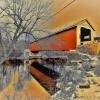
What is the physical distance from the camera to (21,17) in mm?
8438

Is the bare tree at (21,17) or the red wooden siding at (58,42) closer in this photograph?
the red wooden siding at (58,42)

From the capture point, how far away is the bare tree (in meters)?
8.34

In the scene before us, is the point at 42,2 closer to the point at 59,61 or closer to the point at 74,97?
the point at 59,61

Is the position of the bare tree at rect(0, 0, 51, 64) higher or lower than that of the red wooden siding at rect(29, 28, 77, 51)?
higher

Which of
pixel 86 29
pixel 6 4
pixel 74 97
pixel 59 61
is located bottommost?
pixel 74 97

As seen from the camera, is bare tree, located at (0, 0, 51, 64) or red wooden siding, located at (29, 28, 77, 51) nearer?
red wooden siding, located at (29, 28, 77, 51)

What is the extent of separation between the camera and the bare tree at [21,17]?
834cm

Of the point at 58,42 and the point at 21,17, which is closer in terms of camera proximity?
the point at 58,42

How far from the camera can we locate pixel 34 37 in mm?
8164

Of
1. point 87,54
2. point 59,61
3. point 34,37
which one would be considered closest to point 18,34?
point 34,37

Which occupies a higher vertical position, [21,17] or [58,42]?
[21,17]

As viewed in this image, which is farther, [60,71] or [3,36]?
[3,36]

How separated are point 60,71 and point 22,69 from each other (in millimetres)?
792

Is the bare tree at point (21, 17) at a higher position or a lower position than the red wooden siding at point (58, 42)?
higher
